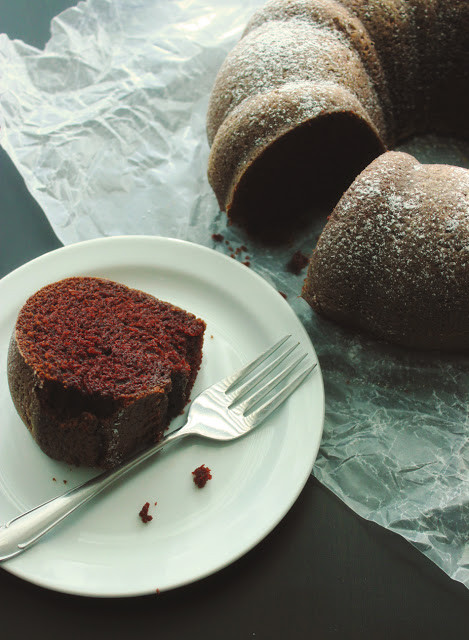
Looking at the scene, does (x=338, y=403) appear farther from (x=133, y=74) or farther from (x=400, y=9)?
(x=133, y=74)

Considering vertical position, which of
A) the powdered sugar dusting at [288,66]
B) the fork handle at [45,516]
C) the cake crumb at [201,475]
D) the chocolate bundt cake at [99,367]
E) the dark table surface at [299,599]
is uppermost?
the powdered sugar dusting at [288,66]

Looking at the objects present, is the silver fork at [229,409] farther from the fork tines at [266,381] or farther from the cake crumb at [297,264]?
the cake crumb at [297,264]

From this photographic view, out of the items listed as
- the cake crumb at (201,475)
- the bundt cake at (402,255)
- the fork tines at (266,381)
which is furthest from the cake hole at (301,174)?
the cake crumb at (201,475)

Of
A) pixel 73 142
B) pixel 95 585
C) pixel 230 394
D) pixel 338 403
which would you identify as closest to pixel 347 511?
pixel 338 403

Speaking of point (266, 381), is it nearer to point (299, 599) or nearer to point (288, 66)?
point (299, 599)

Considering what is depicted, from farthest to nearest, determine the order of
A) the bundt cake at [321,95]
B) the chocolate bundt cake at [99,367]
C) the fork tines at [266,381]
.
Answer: the bundt cake at [321,95] < the fork tines at [266,381] < the chocolate bundt cake at [99,367]

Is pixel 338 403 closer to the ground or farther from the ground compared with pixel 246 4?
closer to the ground

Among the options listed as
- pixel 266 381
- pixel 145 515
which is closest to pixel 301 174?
pixel 266 381

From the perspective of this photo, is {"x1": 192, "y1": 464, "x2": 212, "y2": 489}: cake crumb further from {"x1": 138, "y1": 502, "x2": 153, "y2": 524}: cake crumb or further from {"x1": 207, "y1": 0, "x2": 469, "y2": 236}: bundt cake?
{"x1": 207, "y1": 0, "x2": 469, "y2": 236}: bundt cake
